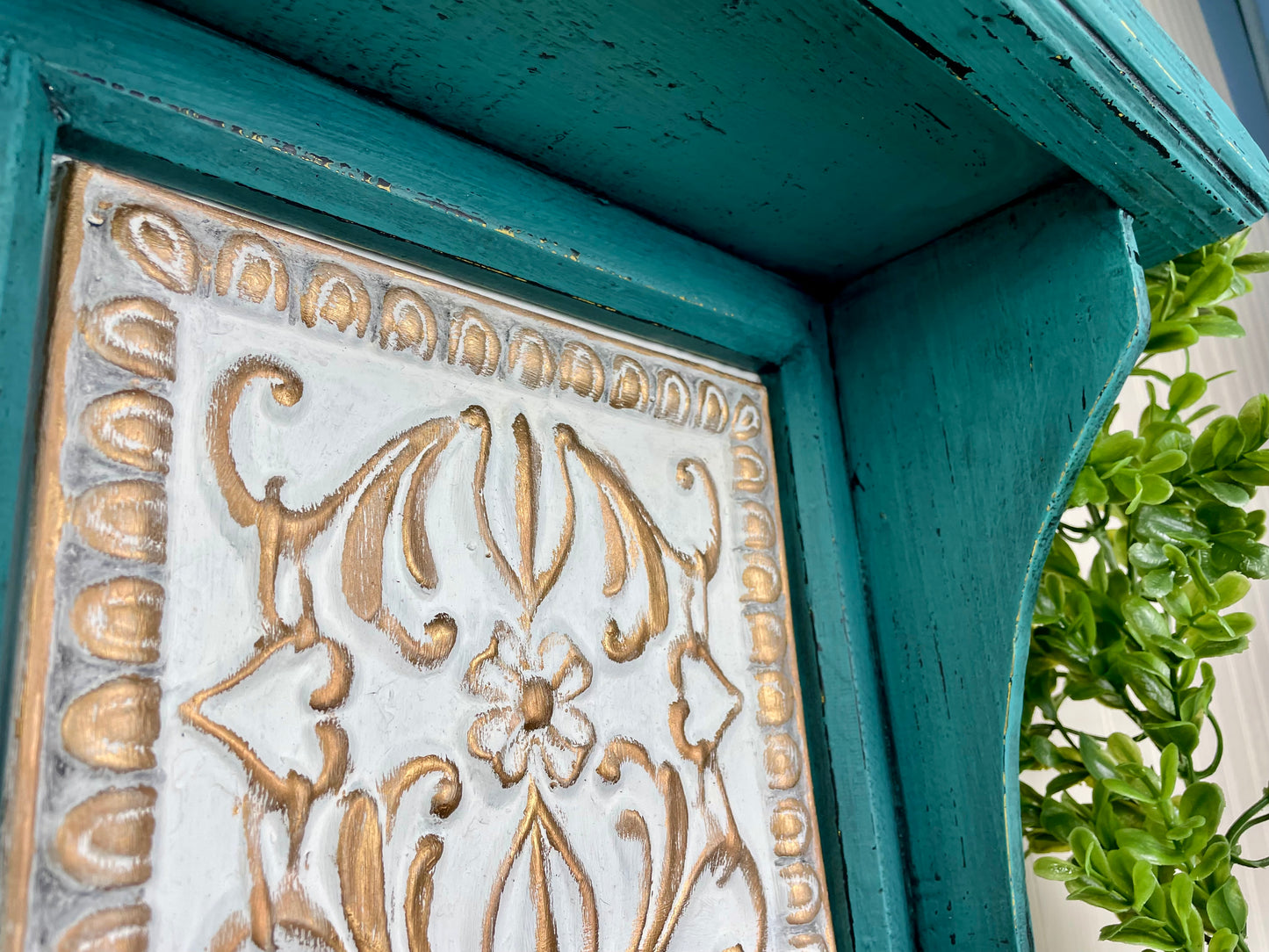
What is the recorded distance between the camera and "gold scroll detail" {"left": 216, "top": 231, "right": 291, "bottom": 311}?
1.01 feet

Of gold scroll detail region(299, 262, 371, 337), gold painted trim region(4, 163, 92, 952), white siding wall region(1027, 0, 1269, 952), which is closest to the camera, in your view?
gold painted trim region(4, 163, 92, 952)

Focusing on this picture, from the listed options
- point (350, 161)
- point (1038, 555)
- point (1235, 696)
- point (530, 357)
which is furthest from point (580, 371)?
point (1235, 696)

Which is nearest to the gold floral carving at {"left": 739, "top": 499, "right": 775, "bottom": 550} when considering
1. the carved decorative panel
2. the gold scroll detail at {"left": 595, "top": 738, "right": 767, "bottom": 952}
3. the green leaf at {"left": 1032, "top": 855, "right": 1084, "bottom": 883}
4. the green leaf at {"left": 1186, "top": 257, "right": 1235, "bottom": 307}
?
the carved decorative panel

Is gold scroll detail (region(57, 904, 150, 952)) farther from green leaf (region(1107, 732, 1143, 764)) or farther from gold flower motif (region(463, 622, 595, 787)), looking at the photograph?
green leaf (region(1107, 732, 1143, 764))

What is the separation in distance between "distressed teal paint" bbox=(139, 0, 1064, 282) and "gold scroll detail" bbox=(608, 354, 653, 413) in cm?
7

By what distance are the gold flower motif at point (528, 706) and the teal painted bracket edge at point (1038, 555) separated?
Answer: 0.67 feet

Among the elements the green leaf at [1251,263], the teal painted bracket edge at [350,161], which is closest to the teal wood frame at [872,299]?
the teal painted bracket edge at [350,161]

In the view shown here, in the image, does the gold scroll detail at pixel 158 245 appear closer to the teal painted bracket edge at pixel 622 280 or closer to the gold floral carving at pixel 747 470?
the teal painted bracket edge at pixel 622 280

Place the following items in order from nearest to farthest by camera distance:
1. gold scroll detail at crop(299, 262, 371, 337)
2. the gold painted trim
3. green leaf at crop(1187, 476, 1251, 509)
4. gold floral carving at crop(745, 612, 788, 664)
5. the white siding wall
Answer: the gold painted trim, gold scroll detail at crop(299, 262, 371, 337), gold floral carving at crop(745, 612, 788, 664), green leaf at crop(1187, 476, 1251, 509), the white siding wall

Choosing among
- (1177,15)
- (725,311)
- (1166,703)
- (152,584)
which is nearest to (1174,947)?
(1166,703)

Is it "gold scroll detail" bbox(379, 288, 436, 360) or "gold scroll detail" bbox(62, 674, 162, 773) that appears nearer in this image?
"gold scroll detail" bbox(62, 674, 162, 773)

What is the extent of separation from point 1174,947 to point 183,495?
1.76 feet

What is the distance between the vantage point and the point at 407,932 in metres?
0.29

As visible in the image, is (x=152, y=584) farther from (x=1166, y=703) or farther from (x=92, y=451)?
(x=1166, y=703)
